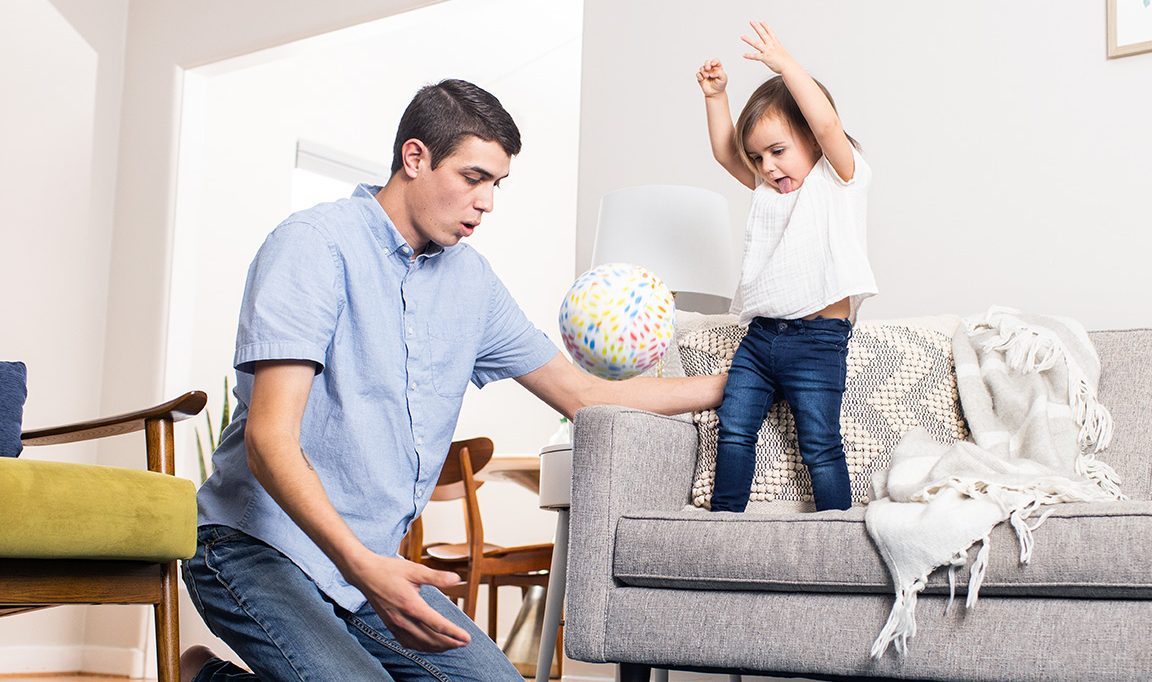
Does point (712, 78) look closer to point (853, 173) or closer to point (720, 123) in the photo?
point (720, 123)

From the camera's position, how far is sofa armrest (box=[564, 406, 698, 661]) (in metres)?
1.88

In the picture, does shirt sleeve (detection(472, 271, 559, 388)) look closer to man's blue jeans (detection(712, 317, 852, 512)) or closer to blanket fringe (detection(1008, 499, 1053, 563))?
man's blue jeans (detection(712, 317, 852, 512))

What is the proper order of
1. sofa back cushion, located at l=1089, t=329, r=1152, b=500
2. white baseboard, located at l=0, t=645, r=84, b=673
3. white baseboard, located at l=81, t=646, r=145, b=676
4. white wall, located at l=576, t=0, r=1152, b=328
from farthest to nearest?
1. white baseboard, located at l=81, t=646, r=145, b=676
2. white baseboard, located at l=0, t=645, r=84, b=673
3. white wall, located at l=576, t=0, r=1152, b=328
4. sofa back cushion, located at l=1089, t=329, r=1152, b=500

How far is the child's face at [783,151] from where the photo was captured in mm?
2252

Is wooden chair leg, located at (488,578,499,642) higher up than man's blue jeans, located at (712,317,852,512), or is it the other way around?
man's blue jeans, located at (712,317,852,512)

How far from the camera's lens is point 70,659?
4.18 m

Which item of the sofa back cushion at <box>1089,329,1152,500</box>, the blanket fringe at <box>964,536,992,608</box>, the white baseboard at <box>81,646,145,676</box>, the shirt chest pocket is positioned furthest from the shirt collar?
the white baseboard at <box>81,646,145,676</box>

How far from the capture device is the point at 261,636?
131 cm

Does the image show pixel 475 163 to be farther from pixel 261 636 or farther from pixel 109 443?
pixel 109 443

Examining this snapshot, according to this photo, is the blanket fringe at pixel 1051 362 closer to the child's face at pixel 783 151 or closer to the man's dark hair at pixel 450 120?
the child's face at pixel 783 151

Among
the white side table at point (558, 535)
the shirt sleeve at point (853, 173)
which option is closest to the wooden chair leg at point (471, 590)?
the white side table at point (558, 535)

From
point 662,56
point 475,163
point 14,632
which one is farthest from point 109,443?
point 475,163

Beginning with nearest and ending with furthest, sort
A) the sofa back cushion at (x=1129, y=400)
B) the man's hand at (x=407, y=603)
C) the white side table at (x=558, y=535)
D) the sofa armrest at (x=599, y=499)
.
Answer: the man's hand at (x=407, y=603) < the sofa armrest at (x=599, y=499) < the sofa back cushion at (x=1129, y=400) < the white side table at (x=558, y=535)

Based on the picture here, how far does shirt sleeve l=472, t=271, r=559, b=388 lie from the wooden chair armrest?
0.50 metres
